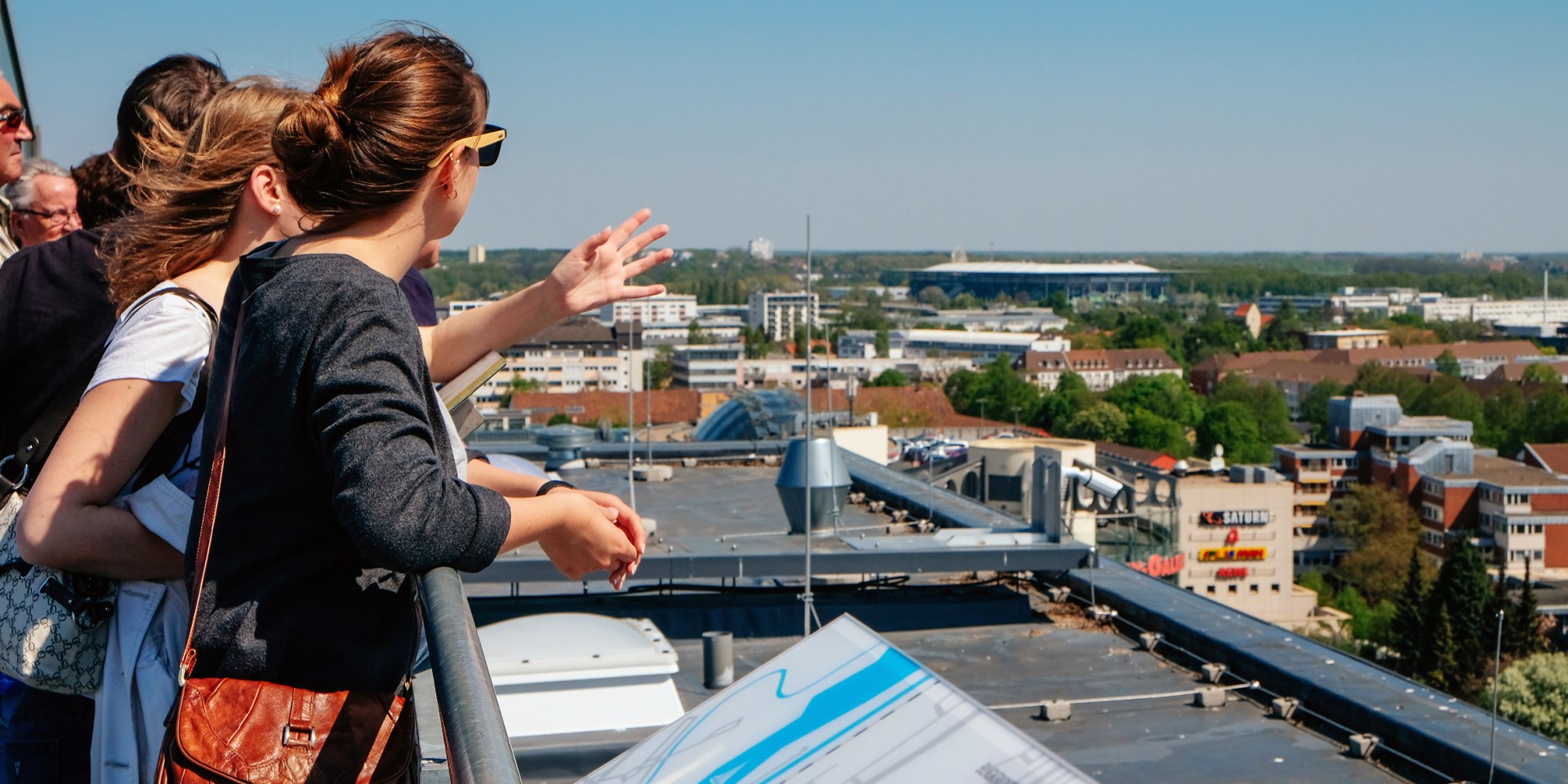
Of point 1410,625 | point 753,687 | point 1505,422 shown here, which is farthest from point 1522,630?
point 1505,422

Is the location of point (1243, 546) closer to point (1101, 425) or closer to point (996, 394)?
point (1101, 425)

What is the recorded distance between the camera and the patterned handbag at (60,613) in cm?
188

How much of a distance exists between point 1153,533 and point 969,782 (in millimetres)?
12208

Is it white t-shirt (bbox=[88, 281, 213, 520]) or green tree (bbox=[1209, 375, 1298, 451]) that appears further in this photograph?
green tree (bbox=[1209, 375, 1298, 451])

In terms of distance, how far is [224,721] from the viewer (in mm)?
1581

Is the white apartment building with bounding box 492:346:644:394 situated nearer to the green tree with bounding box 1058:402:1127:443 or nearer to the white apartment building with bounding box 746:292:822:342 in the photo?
the green tree with bounding box 1058:402:1127:443

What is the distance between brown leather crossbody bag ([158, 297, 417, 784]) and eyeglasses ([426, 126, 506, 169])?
0.28 metres

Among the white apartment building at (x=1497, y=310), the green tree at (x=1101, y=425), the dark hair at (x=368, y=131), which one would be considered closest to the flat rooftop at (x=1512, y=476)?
the green tree at (x=1101, y=425)

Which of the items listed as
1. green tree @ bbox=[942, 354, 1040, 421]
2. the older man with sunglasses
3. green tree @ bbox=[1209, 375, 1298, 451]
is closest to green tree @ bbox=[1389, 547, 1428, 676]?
green tree @ bbox=[1209, 375, 1298, 451]

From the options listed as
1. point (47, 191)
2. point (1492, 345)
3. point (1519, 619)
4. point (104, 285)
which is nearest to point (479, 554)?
point (104, 285)

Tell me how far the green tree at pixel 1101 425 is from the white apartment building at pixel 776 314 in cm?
6172

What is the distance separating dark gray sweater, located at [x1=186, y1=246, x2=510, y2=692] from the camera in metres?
1.51

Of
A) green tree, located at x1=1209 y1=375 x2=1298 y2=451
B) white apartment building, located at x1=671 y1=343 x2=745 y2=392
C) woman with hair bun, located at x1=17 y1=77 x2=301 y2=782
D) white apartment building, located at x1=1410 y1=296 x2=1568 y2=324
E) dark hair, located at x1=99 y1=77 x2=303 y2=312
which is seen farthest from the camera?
white apartment building, located at x1=1410 y1=296 x2=1568 y2=324

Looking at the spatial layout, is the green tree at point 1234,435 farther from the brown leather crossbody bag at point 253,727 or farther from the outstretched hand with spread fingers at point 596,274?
the brown leather crossbody bag at point 253,727
